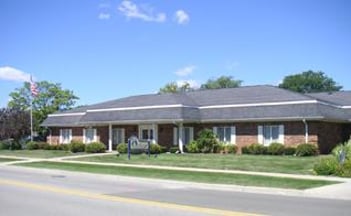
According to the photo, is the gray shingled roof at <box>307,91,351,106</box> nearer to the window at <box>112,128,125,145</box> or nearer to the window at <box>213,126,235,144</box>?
the window at <box>213,126,235,144</box>

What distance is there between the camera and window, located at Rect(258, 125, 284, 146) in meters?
37.6

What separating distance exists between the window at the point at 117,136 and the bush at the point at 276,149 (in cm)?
1377

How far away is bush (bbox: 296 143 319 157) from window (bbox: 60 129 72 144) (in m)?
23.8

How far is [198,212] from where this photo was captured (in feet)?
41.5

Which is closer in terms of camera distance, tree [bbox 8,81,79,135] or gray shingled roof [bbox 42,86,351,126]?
gray shingled roof [bbox 42,86,351,126]

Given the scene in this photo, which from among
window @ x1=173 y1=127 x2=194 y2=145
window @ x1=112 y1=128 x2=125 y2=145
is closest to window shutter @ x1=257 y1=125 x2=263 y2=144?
window @ x1=173 y1=127 x2=194 y2=145

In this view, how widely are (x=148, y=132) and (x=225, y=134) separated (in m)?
6.55

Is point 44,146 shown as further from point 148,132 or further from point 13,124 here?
point 148,132

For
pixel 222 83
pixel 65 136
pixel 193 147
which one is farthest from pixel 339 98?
pixel 222 83

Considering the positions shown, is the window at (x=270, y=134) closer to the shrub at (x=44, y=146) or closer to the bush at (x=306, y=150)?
the bush at (x=306, y=150)

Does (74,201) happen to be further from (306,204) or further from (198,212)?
(306,204)

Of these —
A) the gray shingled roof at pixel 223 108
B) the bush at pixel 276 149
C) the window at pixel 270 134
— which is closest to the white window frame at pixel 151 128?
the gray shingled roof at pixel 223 108

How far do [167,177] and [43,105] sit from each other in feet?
168

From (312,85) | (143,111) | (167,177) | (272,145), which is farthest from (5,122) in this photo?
(312,85)
